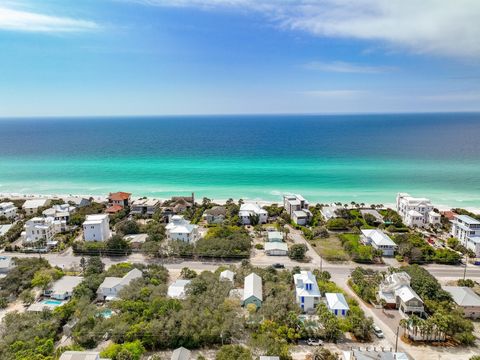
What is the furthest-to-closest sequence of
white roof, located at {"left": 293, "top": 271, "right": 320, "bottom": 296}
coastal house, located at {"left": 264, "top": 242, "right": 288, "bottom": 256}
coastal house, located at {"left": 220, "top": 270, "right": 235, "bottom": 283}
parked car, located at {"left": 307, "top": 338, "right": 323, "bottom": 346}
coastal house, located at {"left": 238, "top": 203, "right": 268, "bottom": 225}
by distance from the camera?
coastal house, located at {"left": 238, "top": 203, "right": 268, "bottom": 225}
coastal house, located at {"left": 264, "top": 242, "right": 288, "bottom": 256}
coastal house, located at {"left": 220, "top": 270, "right": 235, "bottom": 283}
white roof, located at {"left": 293, "top": 271, "right": 320, "bottom": 296}
parked car, located at {"left": 307, "top": 338, "right": 323, "bottom": 346}

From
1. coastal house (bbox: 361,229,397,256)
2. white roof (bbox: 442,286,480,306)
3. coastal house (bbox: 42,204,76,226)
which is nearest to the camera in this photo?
white roof (bbox: 442,286,480,306)

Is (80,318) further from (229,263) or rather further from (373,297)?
(373,297)

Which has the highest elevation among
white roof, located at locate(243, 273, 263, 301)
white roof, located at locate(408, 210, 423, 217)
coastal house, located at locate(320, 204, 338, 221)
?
white roof, located at locate(408, 210, 423, 217)

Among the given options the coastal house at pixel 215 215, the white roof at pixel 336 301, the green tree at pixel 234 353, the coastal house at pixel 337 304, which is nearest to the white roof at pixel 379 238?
the white roof at pixel 336 301

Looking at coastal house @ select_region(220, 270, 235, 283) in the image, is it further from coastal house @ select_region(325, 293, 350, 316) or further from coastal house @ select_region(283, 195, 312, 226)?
coastal house @ select_region(283, 195, 312, 226)

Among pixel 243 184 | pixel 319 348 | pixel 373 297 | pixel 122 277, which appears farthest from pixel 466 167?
pixel 122 277

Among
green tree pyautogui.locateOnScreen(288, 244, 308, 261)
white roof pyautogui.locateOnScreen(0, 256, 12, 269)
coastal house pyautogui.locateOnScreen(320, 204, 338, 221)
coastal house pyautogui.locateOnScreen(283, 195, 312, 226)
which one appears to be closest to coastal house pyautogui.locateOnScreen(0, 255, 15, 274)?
white roof pyautogui.locateOnScreen(0, 256, 12, 269)

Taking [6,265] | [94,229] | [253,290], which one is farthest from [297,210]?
[6,265]
